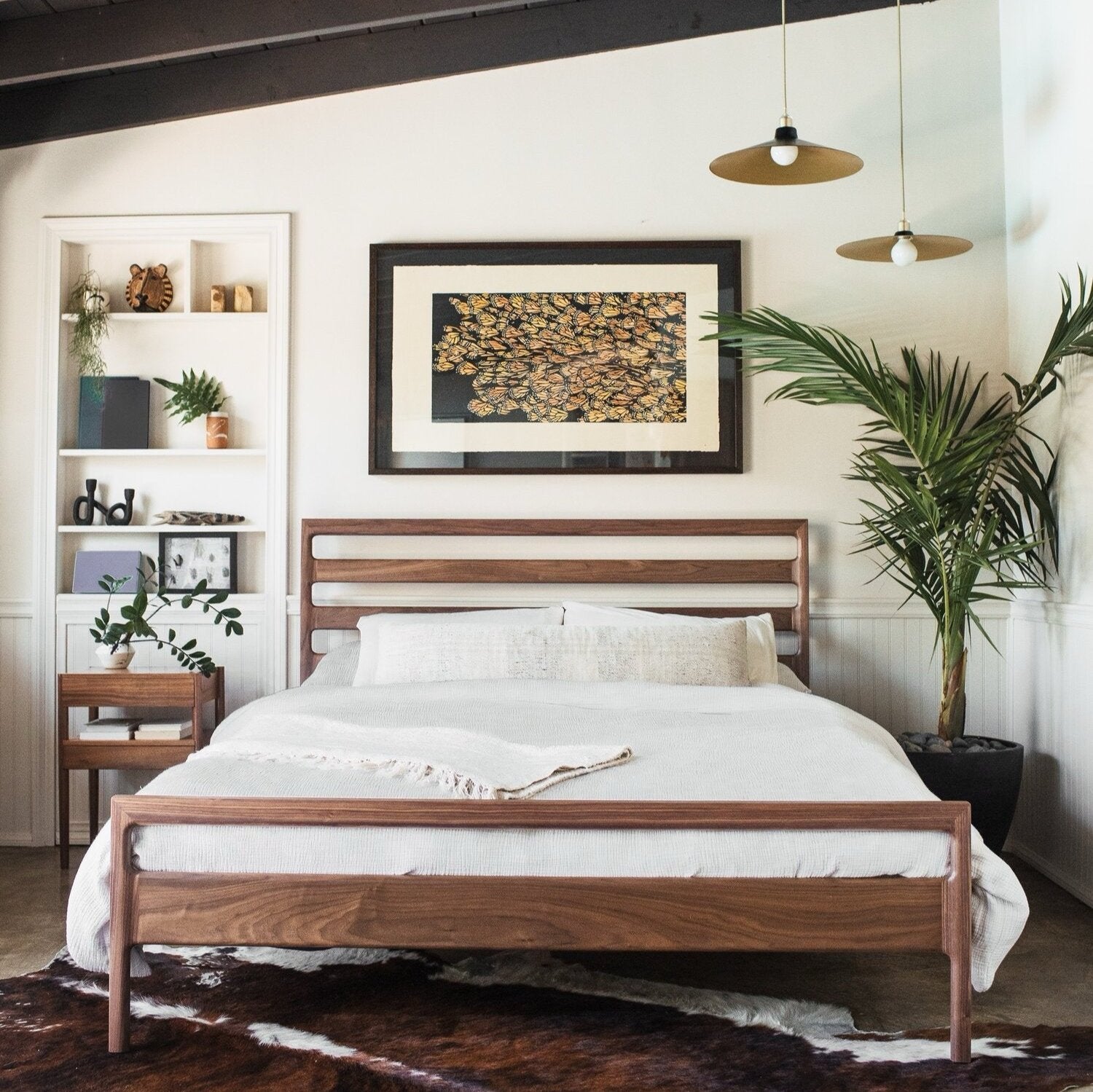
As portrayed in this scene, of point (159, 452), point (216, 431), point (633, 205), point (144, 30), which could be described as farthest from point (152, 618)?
point (633, 205)

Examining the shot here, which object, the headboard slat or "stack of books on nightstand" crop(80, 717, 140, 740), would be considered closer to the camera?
"stack of books on nightstand" crop(80, 717, 140, 740)

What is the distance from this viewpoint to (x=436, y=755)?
2477 mm

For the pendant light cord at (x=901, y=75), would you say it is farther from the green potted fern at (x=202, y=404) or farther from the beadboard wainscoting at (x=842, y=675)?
the green potted fern at (x=202, y=404)

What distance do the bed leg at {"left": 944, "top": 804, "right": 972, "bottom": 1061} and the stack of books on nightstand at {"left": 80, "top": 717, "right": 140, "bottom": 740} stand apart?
2833mm

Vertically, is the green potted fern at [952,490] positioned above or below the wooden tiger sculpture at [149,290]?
below

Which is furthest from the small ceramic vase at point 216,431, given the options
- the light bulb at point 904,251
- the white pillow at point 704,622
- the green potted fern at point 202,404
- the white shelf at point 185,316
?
the light bulb at point 904,251

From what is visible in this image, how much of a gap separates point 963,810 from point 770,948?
462 mm

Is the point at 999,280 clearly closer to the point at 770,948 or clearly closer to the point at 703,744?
the point at 703,744

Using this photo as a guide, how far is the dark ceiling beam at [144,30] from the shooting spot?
3.72 metres

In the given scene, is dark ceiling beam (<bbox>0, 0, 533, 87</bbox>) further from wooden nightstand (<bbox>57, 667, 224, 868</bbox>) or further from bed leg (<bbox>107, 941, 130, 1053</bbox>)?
bed leg (<bbox>107, 941, 130, 1053</bbox>)

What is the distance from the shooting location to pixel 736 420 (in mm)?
4211

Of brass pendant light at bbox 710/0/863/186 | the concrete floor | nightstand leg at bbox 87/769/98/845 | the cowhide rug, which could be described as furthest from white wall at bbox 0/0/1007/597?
the cowhide rug

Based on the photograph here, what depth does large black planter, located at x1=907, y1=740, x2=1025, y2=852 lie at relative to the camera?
3.54 m

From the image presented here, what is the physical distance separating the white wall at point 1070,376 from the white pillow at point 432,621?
1.71 meters
